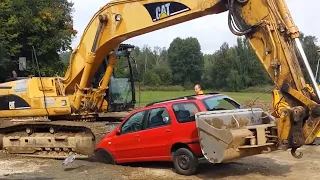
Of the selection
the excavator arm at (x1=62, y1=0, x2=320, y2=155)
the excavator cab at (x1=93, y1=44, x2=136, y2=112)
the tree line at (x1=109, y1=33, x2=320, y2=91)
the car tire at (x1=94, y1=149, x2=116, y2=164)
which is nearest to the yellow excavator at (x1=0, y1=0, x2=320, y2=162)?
the excavator arm at (x1=62, y1=0, x2=320, y2=155)

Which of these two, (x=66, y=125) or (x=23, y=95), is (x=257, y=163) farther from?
(x=23, y=95)

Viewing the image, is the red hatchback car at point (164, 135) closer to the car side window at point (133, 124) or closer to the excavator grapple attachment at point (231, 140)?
the car side window at point (133, 124)

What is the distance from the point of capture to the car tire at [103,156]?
11646 mm

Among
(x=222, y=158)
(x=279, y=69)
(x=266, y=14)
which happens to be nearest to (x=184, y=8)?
(x=266, y=14)

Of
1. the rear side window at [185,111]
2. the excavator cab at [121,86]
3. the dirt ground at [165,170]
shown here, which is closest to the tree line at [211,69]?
the excavator cab at [121,86]

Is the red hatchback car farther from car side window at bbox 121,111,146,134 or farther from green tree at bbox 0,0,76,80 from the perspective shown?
green tree at bbox 0,0,76,80

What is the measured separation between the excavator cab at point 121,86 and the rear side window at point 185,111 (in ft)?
11.6

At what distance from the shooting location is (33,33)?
1379 inches

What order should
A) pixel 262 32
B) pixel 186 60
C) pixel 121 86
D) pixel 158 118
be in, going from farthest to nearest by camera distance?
pixel 186 60 → pixel 121 86 → pixel 158 118 → pixel 262 32

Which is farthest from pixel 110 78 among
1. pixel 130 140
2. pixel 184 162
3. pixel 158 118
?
pixel 184 162

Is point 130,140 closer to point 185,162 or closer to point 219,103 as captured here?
point 185,162

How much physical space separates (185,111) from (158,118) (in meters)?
0.74

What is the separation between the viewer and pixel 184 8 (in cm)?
1040

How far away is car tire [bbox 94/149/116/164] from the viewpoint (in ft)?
38.2
